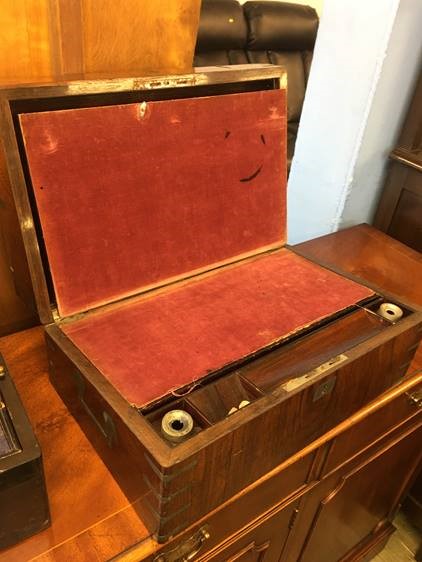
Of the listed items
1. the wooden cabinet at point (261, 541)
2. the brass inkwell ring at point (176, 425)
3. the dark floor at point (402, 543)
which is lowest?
the dark floor at point (402, 543)

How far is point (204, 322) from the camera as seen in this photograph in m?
0.81

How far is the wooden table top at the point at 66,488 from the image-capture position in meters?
0.62

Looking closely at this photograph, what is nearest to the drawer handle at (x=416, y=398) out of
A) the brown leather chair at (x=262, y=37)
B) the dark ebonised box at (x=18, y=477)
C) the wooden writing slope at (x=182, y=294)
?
the wooden writing slope at (x=182, y=294)

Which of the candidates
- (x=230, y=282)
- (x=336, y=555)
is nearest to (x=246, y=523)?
(x=230, y=282)

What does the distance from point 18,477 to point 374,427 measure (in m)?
0.71

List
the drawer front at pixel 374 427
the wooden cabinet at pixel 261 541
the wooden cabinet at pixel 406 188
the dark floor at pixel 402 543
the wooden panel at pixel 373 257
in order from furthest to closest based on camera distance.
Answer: the dark floor at pixel 402 543
the wooden cabinet at pixel 406 188
the wooden panel at pixel 373 257
the drawer front at pixel 374 427
the wooden cabinet at pixel 261 541

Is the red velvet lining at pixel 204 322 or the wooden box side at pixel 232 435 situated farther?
the red velvet lining at pixel 204 322

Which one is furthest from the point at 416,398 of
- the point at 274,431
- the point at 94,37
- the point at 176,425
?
the point at 94,37

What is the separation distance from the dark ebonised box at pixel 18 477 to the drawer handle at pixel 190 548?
7.3 inches

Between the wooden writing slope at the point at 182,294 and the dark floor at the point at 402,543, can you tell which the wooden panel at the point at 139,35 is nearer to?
the wooden writing slope at the point at 182,294

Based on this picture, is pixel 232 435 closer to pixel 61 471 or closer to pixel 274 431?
pixel 274 431

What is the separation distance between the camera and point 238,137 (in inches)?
35.9

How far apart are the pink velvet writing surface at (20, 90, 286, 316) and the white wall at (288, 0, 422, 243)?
1.59 ft

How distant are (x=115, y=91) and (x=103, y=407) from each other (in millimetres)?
455
